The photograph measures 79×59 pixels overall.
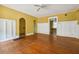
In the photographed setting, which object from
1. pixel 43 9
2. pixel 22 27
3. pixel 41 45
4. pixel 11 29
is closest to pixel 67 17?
pixel 43 9

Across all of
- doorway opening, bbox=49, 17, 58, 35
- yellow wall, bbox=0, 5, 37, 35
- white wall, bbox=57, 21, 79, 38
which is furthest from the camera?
doorway opening, bbox=49, 17, 58, 35

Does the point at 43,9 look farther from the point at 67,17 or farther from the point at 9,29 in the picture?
the point at 9,29

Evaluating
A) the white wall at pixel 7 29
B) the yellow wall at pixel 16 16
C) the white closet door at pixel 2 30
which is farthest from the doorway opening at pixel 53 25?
the white closet door at pixel 2 30

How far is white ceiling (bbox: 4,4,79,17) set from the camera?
2.01 metres

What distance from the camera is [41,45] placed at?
2.15m

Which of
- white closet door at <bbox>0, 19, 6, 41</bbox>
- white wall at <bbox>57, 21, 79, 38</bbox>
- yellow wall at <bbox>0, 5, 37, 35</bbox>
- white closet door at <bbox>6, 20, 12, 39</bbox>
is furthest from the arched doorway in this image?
white wall at <bbox>57, 21, 79, 38</bbox>

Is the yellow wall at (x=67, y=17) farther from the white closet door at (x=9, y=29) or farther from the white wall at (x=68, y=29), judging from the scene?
the white closet door at (x=9, y=29)

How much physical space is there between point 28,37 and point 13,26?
0.40 m

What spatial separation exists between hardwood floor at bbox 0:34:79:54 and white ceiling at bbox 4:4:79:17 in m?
0.52

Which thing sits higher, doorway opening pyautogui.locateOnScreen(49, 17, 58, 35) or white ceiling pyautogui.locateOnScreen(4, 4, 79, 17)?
white ceiling pyautogui.locateOnScreen(4, 4, 79, 17)

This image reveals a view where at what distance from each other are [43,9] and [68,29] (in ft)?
2.27

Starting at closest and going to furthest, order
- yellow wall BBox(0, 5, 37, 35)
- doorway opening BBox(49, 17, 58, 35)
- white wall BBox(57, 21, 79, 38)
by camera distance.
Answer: yellow wall BBox(0, 5, 37, 35) → white wall BBox(57, 21, 79, 38) → doorway opening BBox(49, 17, 58, 35)

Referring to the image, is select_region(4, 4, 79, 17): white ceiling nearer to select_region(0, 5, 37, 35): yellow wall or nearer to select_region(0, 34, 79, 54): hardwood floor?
select_region(0, 5, 37, 35): yellow wall

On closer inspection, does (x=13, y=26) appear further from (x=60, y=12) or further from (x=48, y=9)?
(x=60, y=12)
